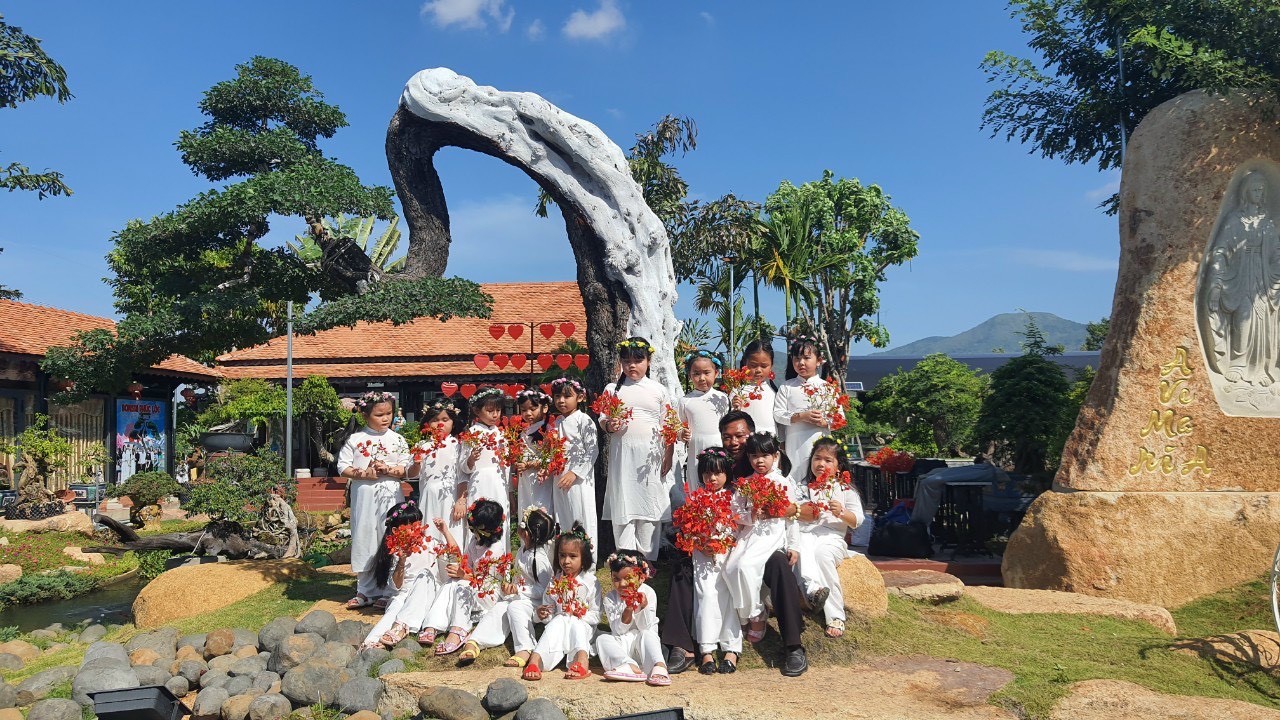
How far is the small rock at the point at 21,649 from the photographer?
5906 mm

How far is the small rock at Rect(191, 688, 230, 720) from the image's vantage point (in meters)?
4.38

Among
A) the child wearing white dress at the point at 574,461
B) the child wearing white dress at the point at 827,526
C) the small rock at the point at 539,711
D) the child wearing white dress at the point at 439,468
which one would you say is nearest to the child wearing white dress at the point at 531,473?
the child wearing white dress at the point at 574,461

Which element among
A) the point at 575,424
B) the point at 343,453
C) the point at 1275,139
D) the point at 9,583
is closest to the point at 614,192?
the point at 575,424

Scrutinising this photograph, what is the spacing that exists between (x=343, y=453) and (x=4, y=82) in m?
9.90

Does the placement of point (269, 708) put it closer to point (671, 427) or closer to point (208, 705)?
point (208, 705)

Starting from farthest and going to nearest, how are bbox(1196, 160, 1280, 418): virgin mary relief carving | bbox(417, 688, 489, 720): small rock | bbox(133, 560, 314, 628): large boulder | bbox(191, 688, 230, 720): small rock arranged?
bbox(1196, 160, 1280, 418): virgin mary relief carving
bbox(133, 560, 314, 628): large boulder
bbox(191, 688, 230, 720): small rock
bbox(417, 688, 489, 720): small rock

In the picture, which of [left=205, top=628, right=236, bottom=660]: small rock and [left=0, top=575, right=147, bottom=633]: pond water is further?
[left=0, top=575, right=147, bottom=633]: pond water

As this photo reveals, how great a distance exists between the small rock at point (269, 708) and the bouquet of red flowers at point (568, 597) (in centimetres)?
145

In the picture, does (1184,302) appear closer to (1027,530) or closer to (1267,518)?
(1267,518)

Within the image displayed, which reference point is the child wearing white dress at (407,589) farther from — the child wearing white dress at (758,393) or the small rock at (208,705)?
the child wearing white dress at (758,393)

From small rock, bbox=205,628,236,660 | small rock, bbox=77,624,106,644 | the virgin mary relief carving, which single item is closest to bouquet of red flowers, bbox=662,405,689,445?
small rock, bbox=205,628,236,660

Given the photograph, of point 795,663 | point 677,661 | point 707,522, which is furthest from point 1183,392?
point 677,661

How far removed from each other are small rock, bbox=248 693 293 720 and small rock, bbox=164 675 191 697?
2.27ft

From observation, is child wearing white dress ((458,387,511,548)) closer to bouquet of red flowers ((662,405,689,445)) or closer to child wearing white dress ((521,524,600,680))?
child wearing white dress ((521,524,600,680))
